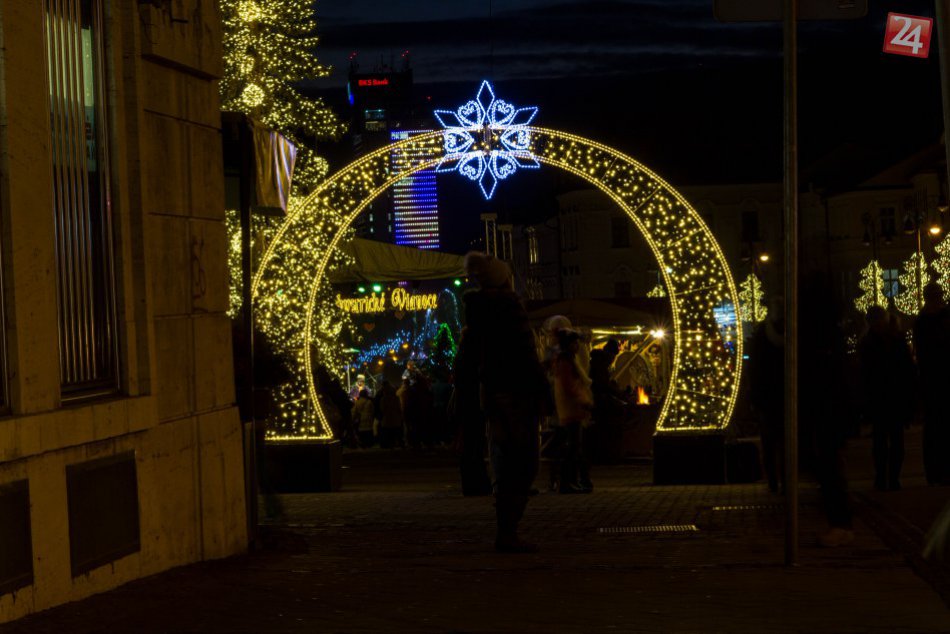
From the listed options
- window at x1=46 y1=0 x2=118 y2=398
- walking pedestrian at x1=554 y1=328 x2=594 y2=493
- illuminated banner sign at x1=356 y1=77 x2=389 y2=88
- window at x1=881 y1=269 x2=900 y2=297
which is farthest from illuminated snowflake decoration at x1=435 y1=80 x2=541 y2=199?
illuminated banner sign at x1=356 y1=77 x2=389 y2=88

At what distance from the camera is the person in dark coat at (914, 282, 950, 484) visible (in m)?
13.8

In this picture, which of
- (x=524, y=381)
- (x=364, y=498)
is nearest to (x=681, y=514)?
(x=524, y=381)

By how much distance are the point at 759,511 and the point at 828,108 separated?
280 ft

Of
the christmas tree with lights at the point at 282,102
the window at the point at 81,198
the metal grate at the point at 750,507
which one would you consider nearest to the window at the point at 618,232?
the christmas tree with lights at the point at 282,102

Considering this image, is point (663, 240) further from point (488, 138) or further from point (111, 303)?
point (111, 303)

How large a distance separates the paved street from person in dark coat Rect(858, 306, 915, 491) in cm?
174

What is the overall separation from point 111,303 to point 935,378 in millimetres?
8378

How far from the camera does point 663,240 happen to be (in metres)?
17.2

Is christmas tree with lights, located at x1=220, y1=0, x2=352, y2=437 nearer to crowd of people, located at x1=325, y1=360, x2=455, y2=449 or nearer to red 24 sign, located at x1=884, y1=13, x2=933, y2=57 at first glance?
crowd of people, located at x1=325, y1=360, x2=455, y2=449

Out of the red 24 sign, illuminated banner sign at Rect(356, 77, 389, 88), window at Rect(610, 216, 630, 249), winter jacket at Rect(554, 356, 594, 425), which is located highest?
illuminated banner sign at Rect(356, 77, 389, 88)

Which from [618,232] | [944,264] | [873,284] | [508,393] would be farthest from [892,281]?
[508,393]

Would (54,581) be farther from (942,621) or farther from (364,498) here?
(364,498)

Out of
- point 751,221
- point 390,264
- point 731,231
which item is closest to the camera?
point 390,264

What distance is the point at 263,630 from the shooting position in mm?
6445
